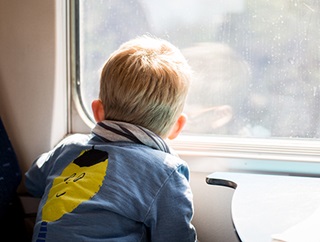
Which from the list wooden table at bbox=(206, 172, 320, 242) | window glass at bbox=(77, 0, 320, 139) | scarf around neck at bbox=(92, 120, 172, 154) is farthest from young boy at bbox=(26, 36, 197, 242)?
window glass at bbox=(77, 0, 320, 139)

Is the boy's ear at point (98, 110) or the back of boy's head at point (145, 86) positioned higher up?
the back of boy's head at point (145, 86)

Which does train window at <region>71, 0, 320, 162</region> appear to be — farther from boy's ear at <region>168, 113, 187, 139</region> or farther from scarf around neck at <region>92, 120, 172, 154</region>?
scarf around neck at <region>92, 120, 172, 154</region>

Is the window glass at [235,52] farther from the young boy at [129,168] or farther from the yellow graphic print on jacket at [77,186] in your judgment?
the yellow graphic print on jacket at [77,186]

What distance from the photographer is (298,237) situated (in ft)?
3.87

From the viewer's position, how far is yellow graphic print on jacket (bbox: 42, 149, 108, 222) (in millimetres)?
1195

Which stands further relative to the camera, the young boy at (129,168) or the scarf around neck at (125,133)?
the scarf around neck at (125,133)

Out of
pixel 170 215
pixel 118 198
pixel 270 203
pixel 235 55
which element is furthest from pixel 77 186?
pixel 235 55

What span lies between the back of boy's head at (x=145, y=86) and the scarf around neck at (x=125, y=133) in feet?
0.11

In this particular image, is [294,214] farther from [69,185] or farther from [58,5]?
[58,5]

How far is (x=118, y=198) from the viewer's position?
1.20m

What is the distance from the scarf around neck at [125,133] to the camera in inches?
50.9

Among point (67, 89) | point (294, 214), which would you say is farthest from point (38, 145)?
point (294, 214)

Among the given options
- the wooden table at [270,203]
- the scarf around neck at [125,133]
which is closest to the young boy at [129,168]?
the scarf around neck at [125,133]

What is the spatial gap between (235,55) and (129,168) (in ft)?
2.21
